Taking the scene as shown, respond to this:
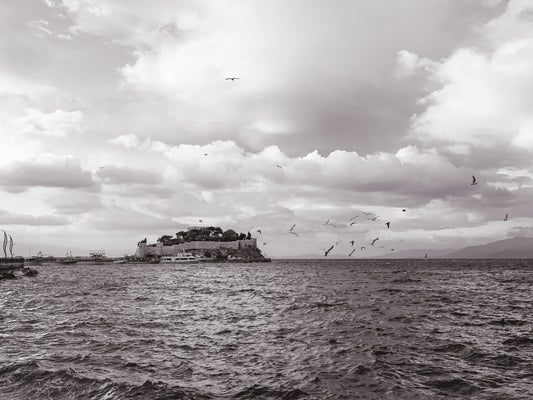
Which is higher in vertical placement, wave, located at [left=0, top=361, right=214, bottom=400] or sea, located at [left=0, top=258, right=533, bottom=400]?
wave, located at [left=0, top=361, right=214, bottom=400]

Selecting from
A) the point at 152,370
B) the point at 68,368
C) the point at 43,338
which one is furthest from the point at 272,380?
the point at 43,338

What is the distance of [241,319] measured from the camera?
3509 centimetres

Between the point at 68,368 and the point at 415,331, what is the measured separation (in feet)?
70.9

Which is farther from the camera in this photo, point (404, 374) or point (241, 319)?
point (241, 319)

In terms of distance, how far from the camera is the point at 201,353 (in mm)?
23062

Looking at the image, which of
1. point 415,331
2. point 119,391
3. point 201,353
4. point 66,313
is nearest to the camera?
point 119,391

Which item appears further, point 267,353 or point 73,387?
point 267,353

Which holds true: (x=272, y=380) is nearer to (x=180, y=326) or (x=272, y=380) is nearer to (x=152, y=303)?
(x=180, y=326)

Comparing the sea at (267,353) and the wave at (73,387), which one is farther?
the sea at (267,353)

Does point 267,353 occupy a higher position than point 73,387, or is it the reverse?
point 73,387

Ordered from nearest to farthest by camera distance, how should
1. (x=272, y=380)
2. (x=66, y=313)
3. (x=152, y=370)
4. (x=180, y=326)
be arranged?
(x=272, y=380), (x=152, y=370), (x=180, y=326), (x=66, y=313)

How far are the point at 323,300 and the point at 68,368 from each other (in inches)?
1289

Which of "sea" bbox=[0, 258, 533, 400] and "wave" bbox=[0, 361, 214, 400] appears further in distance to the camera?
"sea" bbox=[0, 258, 533, 400]

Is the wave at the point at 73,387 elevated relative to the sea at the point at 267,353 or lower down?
elevated
